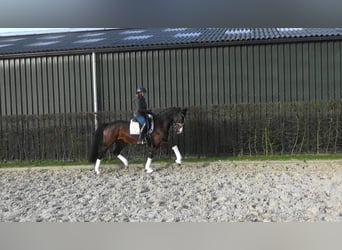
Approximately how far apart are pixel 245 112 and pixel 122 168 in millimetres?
4325

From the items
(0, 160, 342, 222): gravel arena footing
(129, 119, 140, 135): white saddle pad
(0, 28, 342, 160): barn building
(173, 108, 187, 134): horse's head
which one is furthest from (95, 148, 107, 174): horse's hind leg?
(0, 28, 342, 160): barn building

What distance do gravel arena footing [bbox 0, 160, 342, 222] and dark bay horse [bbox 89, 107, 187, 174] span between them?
582mm

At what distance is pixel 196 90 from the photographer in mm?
15938

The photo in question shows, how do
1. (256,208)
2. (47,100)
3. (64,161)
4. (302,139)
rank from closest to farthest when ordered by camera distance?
(256,208) < (302,139) < (64,161) < (47,100)

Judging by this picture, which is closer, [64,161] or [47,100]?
[64,161]

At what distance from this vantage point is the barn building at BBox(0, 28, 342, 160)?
47.1ft

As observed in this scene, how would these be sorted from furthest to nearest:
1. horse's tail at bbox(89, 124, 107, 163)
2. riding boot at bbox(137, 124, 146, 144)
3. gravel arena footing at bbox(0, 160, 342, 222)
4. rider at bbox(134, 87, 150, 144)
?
1. horse's tail at bbox(89, 124, 107, 163)
2. riding boot at bbox(137, 124, 146, 144)
3. rider at bbox(134, 87, 150, 144)
4. gravel arena footing at bbox(0, 160, 342, 222)

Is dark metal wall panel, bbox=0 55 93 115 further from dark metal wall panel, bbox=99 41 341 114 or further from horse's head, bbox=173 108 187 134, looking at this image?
horse's head, bbox=173 108 187 134

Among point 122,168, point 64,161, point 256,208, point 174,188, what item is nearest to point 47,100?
point 64,161

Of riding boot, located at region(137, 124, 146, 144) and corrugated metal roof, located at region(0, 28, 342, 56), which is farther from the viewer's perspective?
corrugated metal roof, located at region(0, 28, 342, 56)

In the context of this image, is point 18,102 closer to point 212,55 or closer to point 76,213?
point 212,55

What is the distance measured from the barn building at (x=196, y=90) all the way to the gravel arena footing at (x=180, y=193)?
1403 millimetres
